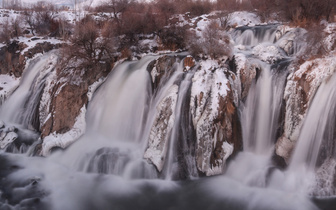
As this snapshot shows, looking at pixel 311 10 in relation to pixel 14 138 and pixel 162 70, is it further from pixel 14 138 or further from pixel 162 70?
pixel 14 138

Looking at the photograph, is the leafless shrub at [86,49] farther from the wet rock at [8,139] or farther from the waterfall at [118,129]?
the wet rock at [8,139]

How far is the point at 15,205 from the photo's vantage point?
9188 mm

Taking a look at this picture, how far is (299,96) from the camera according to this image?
10.3m

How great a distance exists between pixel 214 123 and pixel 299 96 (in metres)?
3.64

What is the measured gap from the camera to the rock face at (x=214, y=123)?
10.4 m

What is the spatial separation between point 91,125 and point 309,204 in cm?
1024

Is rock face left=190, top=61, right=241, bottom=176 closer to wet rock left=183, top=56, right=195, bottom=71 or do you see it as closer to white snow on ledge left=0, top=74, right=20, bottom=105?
wet rock left=183, top=56, right=195, bottom=71

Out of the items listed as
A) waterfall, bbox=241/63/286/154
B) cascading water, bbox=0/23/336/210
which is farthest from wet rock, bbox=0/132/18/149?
waterfall, bbox=241/63/286/154

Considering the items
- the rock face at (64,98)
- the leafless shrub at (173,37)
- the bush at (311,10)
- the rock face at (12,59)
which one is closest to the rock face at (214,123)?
the rock face at (64,98)

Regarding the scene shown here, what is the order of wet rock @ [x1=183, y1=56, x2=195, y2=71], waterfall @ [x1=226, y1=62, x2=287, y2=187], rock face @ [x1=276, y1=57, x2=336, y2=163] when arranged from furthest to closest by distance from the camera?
wet rock @ [x1=183, y1=56, x2=195, y2=71] < waterfall @ [x1=226, y1=62, x2=287, y2=187] < rock face @ [x1=276, y1=57, x2=336, y2=163]

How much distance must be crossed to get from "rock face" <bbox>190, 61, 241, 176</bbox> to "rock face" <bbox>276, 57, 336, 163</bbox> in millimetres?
1905

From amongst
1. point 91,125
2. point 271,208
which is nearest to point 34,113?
point 91,125

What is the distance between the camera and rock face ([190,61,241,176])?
1044 cm

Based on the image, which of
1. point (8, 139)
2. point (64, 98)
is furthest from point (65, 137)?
point (8, 139)
